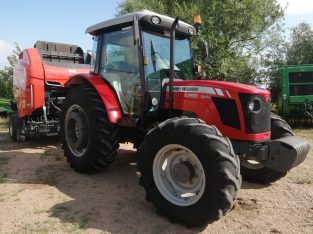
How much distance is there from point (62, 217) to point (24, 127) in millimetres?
4689

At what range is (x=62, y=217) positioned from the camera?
393 cm

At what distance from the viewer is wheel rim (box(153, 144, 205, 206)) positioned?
385 cm

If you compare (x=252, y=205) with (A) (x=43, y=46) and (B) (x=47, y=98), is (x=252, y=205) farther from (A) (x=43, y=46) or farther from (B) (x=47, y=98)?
(A) (x=43, y=46)

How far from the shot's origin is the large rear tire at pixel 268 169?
15.8 ft

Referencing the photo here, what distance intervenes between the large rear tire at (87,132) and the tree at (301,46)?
17.1m

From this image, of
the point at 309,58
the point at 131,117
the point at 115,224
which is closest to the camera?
the point at 115,224

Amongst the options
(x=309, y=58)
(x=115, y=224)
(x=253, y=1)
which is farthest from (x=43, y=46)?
(x=309, y=58)

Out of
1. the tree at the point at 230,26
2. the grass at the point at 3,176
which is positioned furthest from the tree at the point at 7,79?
the grass at the point at 3,176

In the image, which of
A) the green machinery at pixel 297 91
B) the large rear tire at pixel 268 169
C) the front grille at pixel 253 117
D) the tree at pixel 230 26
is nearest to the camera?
the front grille at pixel 253 117

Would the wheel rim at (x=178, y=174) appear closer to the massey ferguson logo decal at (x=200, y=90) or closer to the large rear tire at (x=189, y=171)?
the large rear tire at (x=189, y=171)

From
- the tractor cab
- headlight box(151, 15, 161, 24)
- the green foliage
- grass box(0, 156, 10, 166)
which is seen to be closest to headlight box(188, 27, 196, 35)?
the tractor cab

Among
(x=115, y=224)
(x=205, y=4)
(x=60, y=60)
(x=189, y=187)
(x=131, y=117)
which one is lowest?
(x=115, y=224)

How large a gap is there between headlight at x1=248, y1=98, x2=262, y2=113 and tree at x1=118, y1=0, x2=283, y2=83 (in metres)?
10.1

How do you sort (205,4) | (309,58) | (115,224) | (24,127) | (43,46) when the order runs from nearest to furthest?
(115,224) < (24,127) < (43,46) < (205,4) < (309,58)
